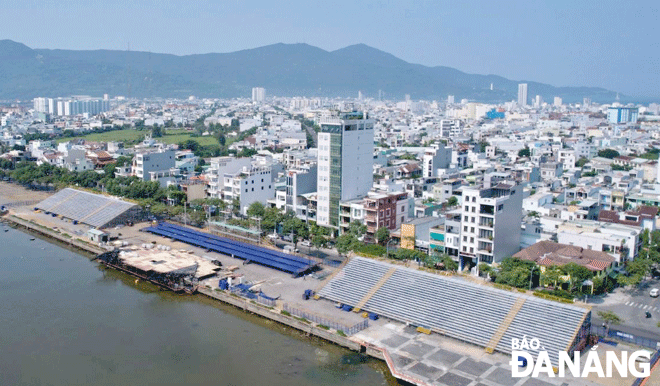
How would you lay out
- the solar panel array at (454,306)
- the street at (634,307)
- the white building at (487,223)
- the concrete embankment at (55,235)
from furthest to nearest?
the concrete embankment at (55,235) → the white building at (487,223) → the street at (634,307) → the solar panel array at (454,306)

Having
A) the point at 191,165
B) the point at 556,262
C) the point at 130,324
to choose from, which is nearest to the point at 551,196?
the point at 556,262

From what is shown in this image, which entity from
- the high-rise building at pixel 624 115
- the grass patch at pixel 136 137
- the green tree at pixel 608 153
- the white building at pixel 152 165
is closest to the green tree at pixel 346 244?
the white building at pixel 152 165

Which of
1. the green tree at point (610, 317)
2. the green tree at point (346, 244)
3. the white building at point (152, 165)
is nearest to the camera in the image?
the green tree at point (610, 317)

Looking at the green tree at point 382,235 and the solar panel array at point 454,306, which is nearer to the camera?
the solar panel array at point 454,306

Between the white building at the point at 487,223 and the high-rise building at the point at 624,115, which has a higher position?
the high-rise building at the point at 624,115

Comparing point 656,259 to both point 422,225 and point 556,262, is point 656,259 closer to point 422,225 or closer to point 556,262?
point 556,262

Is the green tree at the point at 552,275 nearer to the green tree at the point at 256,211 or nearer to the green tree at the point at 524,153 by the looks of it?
the green tree at the point at 256,211
